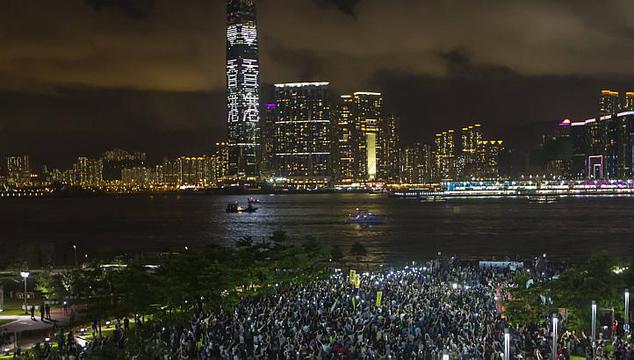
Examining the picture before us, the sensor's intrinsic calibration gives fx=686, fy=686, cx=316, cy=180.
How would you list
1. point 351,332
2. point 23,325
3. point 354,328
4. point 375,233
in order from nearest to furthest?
point 351,332, point 354,328, point 23,325, point 375,233

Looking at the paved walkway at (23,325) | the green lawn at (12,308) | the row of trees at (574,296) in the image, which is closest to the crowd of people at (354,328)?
the row of trees at (574,296)

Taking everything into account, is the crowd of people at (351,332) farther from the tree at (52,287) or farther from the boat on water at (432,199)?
the boat on water at (432,199)

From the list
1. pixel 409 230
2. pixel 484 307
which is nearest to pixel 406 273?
pixel 484 307

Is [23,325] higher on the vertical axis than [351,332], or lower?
lower

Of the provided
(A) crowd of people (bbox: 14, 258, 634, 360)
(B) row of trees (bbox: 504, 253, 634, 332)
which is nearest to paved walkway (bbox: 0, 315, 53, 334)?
(A) crowd of people (bbox: 14, 258, 634, 360)

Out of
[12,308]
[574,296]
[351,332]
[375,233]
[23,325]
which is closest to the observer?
[351,332]

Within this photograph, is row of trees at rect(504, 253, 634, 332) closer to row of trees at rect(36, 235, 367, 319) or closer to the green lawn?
row of trees at rect(36, 235, 367, 319)

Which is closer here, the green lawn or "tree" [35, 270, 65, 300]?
the green lawn

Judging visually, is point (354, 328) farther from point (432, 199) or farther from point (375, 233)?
point (432, 199)

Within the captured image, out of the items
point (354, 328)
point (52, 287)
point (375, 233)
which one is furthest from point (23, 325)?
point (375, 233)

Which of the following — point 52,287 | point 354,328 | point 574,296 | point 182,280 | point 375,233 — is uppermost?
point 182,280

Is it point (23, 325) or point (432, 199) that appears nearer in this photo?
point (23, 325)
